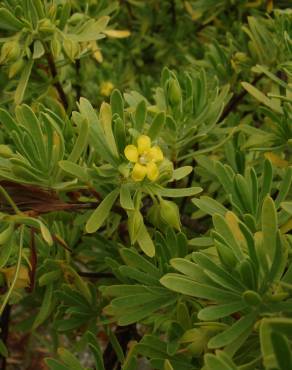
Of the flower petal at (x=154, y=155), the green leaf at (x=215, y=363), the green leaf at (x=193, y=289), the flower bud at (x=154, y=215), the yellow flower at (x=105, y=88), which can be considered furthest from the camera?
the yellow flower at (x=105, y=88)

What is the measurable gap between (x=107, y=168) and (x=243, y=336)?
334 millimetres

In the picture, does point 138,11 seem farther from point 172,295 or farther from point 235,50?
point 172,295

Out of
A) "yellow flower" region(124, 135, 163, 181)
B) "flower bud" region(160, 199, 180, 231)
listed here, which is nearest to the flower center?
"yellow flower" region(124, 135, 163, 181)

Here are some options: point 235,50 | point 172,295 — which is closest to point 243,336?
point 172,295

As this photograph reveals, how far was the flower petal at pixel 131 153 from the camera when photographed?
883mm

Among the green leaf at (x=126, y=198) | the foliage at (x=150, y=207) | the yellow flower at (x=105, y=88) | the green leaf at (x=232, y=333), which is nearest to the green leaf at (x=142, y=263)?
the foliage at (x=150, y=207)

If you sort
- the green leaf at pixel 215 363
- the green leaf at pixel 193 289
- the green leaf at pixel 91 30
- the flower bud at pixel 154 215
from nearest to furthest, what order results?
the green leaf at pixel 215 363 → the green leaf at pixel 193 289 → the flower bud at pixel 154 215 → the green leaf at pixel 91 30

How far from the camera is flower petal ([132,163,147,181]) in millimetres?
883

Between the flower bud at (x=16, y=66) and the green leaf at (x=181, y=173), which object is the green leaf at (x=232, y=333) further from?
the flower bud at (x=16, y=66)

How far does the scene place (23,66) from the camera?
125 centimetres

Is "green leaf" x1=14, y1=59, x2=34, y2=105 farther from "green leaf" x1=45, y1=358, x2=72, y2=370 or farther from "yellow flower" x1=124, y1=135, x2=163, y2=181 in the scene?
"green leaf" x1=45, y1=358, x2=72, y2=370

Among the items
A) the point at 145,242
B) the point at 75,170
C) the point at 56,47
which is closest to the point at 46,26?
the point at 56,47

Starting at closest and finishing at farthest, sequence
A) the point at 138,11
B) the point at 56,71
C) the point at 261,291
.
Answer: the point at 261,291, the point at 56,71, the point at 138,11

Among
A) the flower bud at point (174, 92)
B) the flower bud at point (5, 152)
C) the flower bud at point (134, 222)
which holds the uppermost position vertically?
the flower bud at point (174, 92)
